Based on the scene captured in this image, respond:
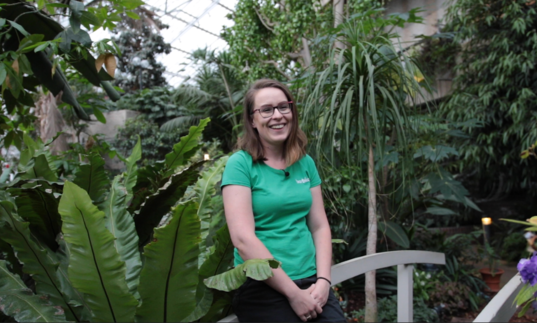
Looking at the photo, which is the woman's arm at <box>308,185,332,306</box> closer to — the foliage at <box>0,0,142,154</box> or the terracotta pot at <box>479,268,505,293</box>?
the foliage at <box>0,0,142,154</box>

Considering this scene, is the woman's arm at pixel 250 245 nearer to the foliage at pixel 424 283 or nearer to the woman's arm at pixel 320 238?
the woman's arm at pixel 320 238

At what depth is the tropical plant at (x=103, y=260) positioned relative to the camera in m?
1.15

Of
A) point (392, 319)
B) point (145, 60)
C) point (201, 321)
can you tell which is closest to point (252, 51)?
point (392, 319)

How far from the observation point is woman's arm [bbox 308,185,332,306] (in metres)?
1.21

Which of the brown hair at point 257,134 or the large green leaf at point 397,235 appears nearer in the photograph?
the brown hair at point 257,134

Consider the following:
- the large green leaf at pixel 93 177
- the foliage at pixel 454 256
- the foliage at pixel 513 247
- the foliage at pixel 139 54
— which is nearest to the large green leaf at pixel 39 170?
the large green leaf at pixel 93 177

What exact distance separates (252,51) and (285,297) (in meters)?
5.30

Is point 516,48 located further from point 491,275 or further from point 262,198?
point 262,198

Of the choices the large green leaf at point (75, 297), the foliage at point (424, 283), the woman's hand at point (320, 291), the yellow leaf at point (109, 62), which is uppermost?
the yellow leaf at point (109, 62)

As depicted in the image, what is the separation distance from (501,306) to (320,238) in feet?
2.36

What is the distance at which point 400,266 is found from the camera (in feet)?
6.04

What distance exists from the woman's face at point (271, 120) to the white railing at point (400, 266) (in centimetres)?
50

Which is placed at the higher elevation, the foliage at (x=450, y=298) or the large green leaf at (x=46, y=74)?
the large green leaf at (x=46, y=74)

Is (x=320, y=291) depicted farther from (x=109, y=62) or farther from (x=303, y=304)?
(x=109, y=62)
